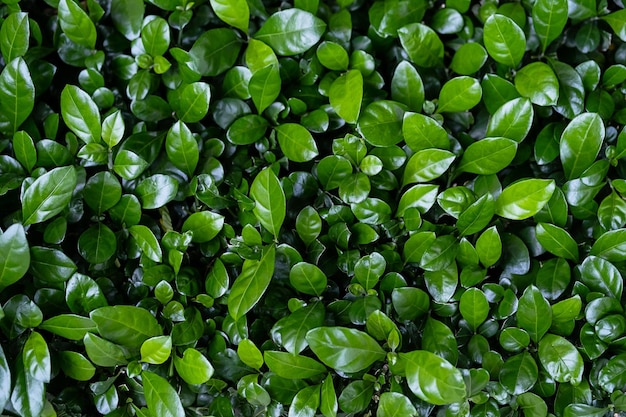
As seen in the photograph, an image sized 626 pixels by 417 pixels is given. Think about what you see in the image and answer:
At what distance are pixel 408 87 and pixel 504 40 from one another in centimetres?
18

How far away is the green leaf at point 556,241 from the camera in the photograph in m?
1.03

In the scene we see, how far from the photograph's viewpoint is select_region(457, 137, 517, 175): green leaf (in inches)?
41.0

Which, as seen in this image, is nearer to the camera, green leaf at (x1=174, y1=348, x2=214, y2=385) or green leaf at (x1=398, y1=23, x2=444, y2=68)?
green leaf at (x1=174, y1=348, x2=214, y2=385)

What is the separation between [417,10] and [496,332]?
569 mm

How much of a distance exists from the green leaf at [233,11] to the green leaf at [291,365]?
0.55 metres

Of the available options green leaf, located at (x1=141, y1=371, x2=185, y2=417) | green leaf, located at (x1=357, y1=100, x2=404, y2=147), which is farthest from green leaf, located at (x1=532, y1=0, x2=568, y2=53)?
green leaf, located at (x1=141, y1=371, x2=185, y2=417)

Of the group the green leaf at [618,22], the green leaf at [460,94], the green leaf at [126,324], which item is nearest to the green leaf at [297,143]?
the green leaf at [460,94]

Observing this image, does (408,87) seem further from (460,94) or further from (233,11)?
(233,11)

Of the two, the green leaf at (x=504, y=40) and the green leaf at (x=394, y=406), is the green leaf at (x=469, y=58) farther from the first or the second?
the green leaf at (x=394, y=406)

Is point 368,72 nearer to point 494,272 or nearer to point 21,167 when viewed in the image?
point 494,272

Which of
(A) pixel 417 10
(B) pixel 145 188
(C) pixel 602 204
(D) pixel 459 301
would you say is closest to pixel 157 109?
(B) pixel 145 188

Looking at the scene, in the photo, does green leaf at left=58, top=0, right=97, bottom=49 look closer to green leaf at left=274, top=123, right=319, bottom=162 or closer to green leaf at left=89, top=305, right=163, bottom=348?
green leaf at left=274, top=123, right=319, bottom=162

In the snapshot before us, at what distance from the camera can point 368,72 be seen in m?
1.14

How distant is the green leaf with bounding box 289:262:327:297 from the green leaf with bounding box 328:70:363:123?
25 cm
